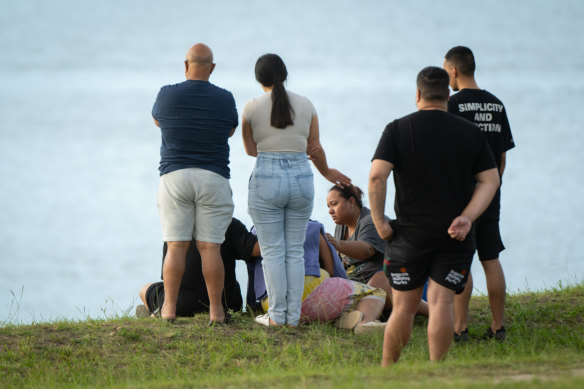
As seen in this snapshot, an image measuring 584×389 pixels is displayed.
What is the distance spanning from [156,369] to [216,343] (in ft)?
2.08

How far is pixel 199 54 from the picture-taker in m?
6.37

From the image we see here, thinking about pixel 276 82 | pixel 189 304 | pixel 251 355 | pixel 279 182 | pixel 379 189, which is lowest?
pixel 251 355

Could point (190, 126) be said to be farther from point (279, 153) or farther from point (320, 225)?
point (320, 225)

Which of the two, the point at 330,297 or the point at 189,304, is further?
the point at 189,304

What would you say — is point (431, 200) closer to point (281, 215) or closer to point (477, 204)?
point (477, 204)

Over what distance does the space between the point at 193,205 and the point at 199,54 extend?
136cm

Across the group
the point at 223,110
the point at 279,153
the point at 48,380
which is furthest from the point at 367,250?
the point at 48,380

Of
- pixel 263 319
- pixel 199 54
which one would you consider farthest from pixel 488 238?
pixel 199 54

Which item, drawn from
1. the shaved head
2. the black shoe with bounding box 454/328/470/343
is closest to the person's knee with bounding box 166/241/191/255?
the shaved head

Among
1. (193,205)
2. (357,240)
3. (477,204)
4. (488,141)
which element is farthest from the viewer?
(357,240)

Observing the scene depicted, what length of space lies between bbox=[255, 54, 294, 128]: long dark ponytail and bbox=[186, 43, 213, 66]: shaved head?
1.62 feet

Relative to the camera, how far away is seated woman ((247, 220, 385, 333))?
21.1ft

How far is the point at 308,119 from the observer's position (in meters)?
6.21

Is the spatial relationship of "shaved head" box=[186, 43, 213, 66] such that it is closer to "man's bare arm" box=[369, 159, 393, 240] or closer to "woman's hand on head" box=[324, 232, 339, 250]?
"woman's hand on head" box=[324, 232, 339, 250]
